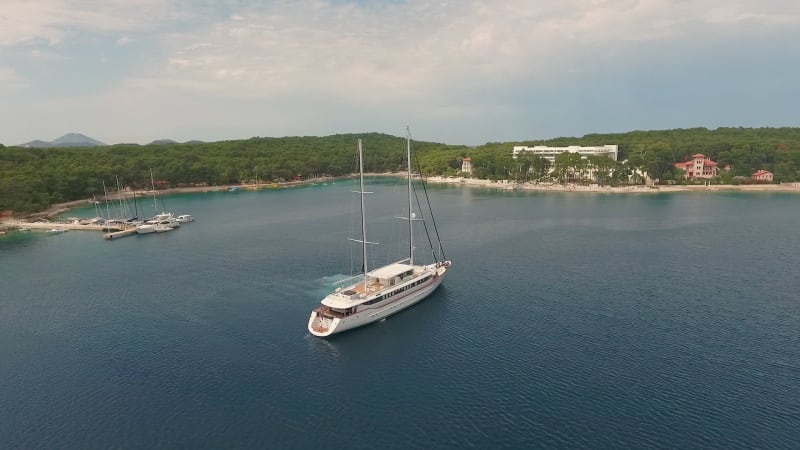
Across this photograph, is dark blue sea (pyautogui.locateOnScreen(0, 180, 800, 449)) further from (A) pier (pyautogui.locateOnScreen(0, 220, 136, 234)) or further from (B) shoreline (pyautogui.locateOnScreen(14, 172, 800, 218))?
(B) shoreline (pyautogui.locateOnScreen(14, 172, 800, 218))

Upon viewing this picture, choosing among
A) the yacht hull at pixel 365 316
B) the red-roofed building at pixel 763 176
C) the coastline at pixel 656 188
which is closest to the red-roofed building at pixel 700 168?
the coastline at pixel 656 188

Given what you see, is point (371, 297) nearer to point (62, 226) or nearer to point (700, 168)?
point (62, 226)

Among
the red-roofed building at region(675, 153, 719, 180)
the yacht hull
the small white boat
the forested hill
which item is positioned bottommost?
the yacht hull

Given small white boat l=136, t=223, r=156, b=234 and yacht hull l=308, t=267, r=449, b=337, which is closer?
yacht hull l=308, t=267, r=449, b=337

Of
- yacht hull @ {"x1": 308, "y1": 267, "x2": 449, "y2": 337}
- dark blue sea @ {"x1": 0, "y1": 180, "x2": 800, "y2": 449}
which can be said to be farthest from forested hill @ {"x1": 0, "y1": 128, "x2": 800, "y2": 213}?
yacht hull @ {"x1": 308, "y1": 267, "x2": 449, "y2": 337}

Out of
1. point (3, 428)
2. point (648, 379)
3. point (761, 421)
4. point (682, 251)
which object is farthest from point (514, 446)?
point (682, 251)

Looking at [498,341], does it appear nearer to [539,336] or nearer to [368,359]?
[539,336]
